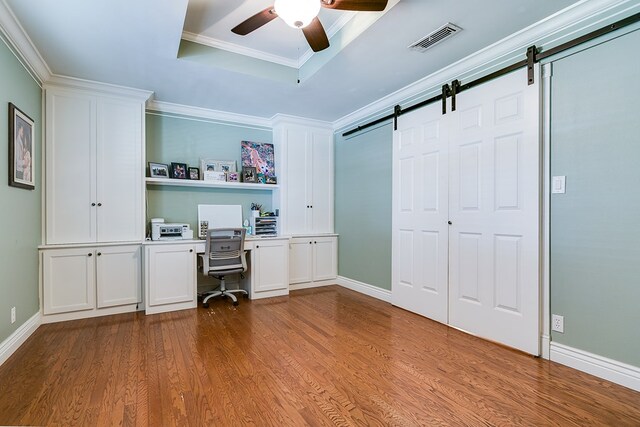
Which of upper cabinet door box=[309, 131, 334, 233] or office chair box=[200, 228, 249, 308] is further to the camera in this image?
upper cabinet door box=[309, 131, 334, 233]

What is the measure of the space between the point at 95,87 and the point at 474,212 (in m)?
4.14

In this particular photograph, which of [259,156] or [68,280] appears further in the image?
[259,156]

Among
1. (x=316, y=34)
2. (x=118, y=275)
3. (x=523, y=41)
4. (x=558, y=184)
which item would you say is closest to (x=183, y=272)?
(x=118, y=275)

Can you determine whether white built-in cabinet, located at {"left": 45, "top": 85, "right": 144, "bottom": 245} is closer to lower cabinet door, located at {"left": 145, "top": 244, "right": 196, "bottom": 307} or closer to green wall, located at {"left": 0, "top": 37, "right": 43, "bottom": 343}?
green wall, located at {"left": 0, "top": 37, "right": 43, "bottom": 343}

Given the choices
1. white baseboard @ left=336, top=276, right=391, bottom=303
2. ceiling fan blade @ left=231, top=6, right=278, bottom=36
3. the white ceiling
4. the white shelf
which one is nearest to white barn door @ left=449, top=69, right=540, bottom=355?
the white ceiling

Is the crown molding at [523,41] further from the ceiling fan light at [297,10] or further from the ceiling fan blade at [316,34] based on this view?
the ceiling fan light at [297,10]

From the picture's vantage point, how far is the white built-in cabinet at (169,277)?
11.4 feet

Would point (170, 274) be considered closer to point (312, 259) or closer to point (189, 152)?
point (189, 152)

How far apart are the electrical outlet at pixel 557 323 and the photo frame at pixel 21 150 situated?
14.1 feet

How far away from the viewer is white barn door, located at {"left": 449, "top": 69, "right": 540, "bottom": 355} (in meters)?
2.46

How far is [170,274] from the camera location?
11.8 feet

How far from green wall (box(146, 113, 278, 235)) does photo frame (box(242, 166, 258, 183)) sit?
0.19 meters

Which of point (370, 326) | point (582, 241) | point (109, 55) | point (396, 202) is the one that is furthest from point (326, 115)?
point (582, 241)

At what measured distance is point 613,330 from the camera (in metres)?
2.05
